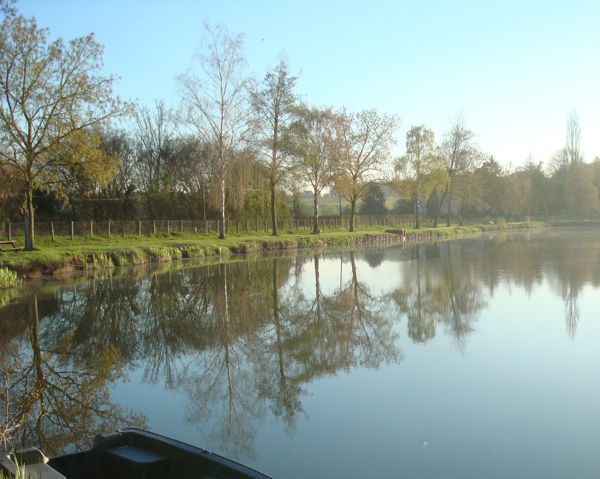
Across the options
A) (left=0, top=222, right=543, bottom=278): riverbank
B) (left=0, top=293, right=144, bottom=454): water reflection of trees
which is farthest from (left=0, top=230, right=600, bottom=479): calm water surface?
(left=0, top=222, right=543, bottom=278): riverbank

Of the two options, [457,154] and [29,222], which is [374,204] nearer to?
[457,154]

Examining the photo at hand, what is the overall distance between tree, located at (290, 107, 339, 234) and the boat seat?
1655 inches

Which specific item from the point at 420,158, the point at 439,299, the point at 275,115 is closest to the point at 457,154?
the point at 420,158

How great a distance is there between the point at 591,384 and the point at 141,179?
4666cm

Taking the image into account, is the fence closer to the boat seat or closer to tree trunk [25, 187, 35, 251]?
tree trunk [25, 187, 35, 251]

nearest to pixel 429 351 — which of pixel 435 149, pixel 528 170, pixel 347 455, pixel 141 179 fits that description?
pixel 347 455

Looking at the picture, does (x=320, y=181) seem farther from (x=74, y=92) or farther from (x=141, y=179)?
(x=74, y=92)

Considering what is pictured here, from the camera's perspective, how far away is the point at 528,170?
97.4m

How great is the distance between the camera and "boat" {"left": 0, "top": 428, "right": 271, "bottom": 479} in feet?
14.6

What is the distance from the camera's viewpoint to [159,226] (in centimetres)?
4412

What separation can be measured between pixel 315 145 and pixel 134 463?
45123 mm

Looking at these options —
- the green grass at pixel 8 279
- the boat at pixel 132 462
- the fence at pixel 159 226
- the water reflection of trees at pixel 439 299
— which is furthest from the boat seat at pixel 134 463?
the fence at pixel 159 226

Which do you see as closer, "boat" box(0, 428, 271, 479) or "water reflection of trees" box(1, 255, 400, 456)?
"boat" box(0, 428, 271, 479)

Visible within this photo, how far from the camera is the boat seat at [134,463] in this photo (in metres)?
4.81
